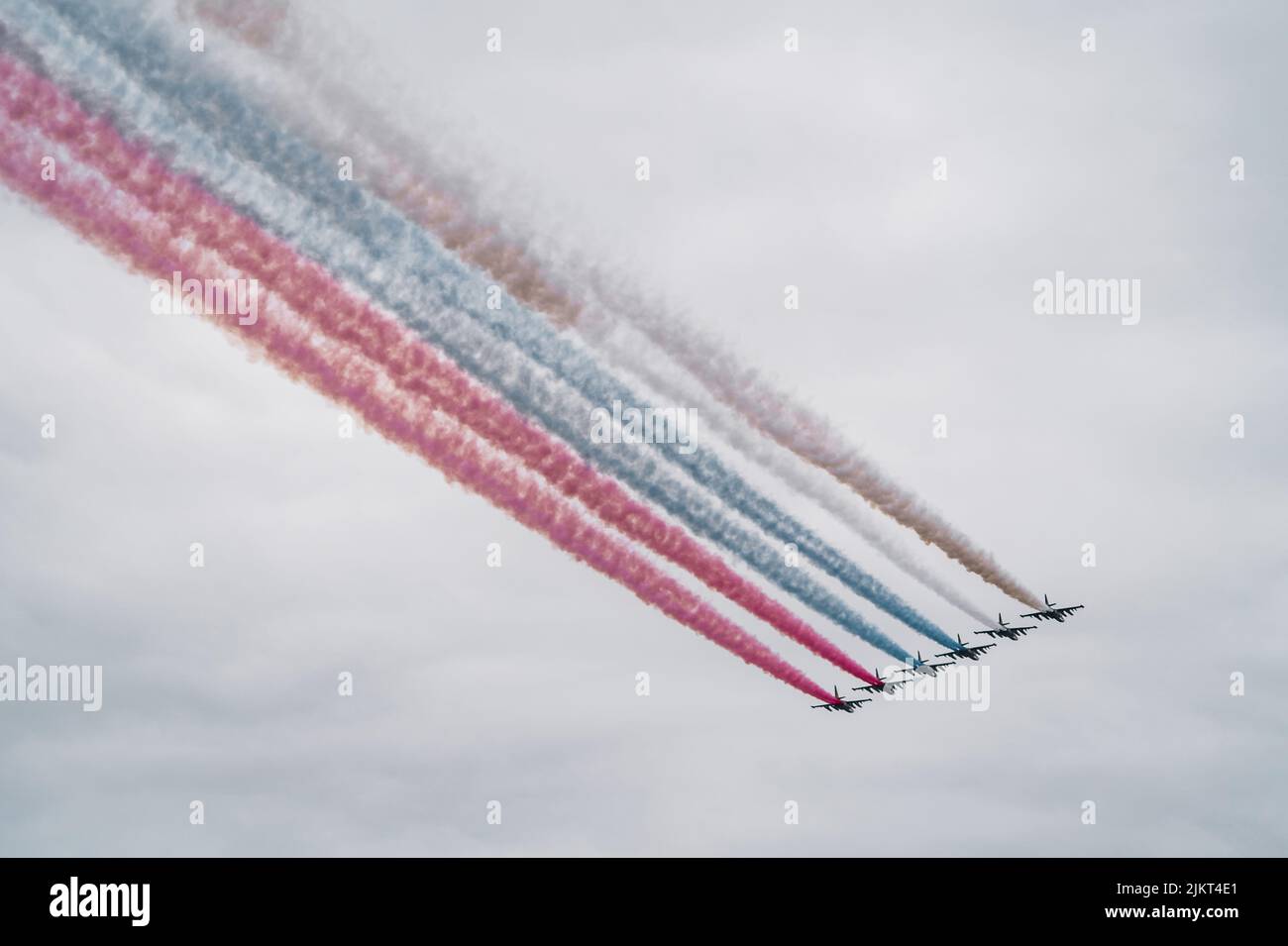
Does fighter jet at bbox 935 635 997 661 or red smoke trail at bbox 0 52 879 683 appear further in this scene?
fighter jet at bbox 935 635 997 661

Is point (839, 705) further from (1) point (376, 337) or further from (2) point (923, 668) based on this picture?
(1) point (376, 337)

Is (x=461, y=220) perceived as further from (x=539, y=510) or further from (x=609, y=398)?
(x=539, y=510)

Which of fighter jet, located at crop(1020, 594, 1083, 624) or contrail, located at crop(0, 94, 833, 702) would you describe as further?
fighter jet, located at crop(1020, 594, 1083, 624)

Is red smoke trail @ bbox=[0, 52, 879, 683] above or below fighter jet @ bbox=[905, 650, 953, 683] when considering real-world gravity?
above

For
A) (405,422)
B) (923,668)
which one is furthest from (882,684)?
(405,422)

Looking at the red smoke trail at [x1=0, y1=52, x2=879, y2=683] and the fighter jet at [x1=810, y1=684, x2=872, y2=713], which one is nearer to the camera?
the red smoke trail at [x1=0, y1=52, x2=879, y2=683]

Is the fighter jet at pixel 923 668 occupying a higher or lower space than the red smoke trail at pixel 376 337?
lower
